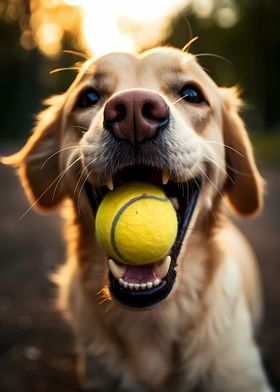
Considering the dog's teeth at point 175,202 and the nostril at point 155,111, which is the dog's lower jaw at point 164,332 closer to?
the dog's teeth at point 175,202

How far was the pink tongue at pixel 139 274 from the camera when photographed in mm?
2355

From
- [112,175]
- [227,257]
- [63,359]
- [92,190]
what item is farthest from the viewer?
[63,359]

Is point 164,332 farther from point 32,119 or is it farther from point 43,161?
point 32,119

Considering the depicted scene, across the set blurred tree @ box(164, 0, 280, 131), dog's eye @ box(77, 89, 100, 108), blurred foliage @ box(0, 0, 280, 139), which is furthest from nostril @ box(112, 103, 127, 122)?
blurred tree @ box(164, 0, 280, 131)

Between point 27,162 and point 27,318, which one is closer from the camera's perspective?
point 27,162

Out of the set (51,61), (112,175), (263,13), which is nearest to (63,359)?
(112,175)

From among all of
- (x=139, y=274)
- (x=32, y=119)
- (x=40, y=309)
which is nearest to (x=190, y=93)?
(x=139, y=274)

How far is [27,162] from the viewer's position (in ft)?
11.1

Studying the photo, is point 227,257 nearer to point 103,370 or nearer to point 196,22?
point 103,370

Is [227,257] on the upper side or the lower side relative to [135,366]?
upper

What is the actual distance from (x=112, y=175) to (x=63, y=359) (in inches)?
75.6

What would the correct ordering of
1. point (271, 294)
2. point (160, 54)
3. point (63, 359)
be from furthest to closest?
point (271, 294), point (63, 359), point (160, 54)

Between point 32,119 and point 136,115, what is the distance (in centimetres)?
2596

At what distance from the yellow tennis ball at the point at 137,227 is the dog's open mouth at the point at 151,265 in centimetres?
9
